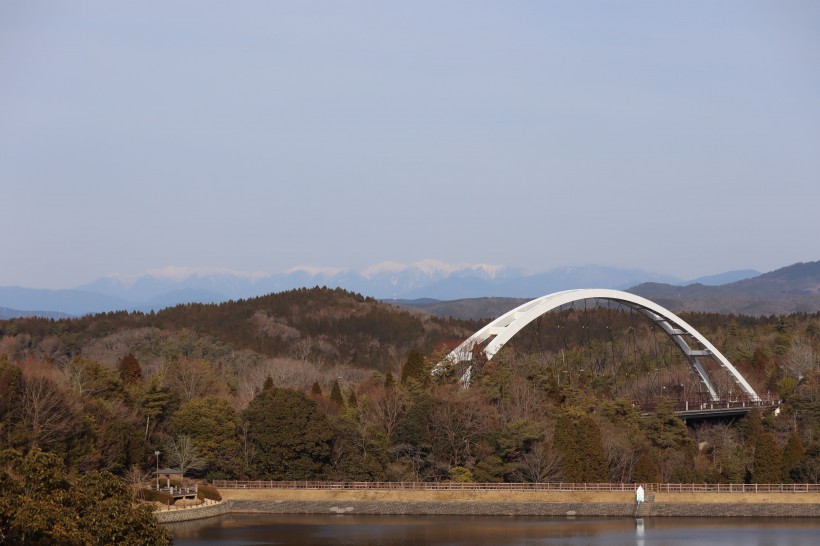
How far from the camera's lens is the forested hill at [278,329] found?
347 ft

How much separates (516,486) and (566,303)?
693 inches

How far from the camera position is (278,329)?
4567 inches

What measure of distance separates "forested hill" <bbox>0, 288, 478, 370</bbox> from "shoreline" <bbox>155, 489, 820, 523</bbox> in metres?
48.0

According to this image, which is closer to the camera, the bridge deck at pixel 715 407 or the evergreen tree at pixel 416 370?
the evergreen tree at pixel 416 370

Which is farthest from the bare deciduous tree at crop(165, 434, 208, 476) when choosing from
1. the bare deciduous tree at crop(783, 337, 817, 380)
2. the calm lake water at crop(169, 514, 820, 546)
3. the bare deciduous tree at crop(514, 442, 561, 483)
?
the bare deciduous tree at crop(783, 337, 817, 380)

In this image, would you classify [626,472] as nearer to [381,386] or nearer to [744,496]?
Answer: [744,496]

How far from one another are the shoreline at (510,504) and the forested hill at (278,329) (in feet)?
157

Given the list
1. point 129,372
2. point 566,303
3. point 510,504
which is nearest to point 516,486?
point 510,504

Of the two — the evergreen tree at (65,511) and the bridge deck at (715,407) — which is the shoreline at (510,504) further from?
the bridge deck at (715,407)

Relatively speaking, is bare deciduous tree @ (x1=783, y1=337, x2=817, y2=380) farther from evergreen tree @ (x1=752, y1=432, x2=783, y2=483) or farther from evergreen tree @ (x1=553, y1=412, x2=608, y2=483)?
evergreen tree @ (x1=553, y1=412, x2=608, y2=483)

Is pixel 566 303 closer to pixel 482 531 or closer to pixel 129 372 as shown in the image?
pixel 129 372

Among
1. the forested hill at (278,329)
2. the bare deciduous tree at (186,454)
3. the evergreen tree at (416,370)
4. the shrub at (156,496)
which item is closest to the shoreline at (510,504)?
the shrub at (156,496)

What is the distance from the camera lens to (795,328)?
10438cm

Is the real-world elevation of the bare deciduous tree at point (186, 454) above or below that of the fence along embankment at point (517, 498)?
above
